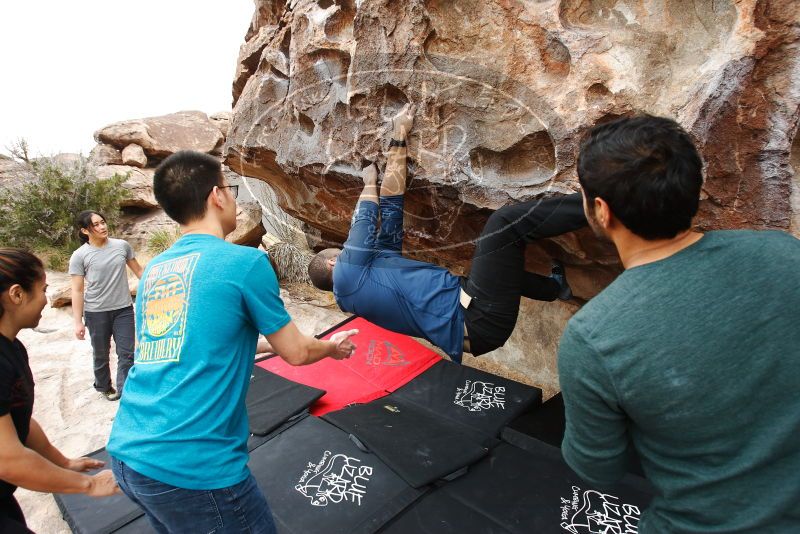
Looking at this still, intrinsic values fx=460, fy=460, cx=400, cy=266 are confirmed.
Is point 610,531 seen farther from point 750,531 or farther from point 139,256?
point 139,256

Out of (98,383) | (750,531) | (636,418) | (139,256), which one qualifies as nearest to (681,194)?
(636,418)

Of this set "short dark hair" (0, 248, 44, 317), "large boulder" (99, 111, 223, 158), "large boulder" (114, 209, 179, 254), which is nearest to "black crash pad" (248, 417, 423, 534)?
"short dark hair" (0, 248, 44, 317)

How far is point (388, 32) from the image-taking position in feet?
7.63

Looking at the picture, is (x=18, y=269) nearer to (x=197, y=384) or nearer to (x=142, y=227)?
(x=197, y=384)

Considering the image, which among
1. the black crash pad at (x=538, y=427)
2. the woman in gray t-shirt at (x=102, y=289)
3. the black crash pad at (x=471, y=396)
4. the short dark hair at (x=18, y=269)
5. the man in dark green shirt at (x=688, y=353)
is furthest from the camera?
the woman in gray t-shirt at (x=102, y=289)

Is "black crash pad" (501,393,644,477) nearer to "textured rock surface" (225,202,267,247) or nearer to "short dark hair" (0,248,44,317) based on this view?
"short dark hair" (0,248,44,317)

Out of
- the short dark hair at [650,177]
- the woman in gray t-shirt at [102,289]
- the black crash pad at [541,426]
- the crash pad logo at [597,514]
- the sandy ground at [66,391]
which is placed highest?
the short dark hair at [650,177]

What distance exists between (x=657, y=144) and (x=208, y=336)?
1255 millimetres

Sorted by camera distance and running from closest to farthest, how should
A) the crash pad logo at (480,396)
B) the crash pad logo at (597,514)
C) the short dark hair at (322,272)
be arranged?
1. the crash pad logo at (597,514)
2. the short dark hair at (322,272)
3. the crash pad logo at (480,396)

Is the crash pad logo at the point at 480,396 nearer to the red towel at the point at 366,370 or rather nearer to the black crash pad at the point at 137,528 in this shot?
the red towel at the point at 366,370

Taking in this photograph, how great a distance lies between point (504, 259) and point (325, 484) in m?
1.55

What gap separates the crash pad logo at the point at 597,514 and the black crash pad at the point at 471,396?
2.27 feet

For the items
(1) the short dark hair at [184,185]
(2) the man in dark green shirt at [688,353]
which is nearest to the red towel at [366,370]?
(1) the short dark hair at [184,185]

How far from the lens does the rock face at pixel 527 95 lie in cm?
175
